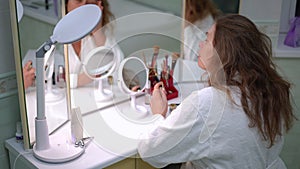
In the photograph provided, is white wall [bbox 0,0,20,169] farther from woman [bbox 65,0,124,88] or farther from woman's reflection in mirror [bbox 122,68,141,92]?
woman's reflection in mirror [bbox 122,68,141,92]

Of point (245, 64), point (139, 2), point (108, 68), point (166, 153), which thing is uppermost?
point (139, 2)

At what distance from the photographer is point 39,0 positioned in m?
1.48

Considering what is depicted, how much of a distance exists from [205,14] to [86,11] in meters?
0.87

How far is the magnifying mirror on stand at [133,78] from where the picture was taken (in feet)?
5.73

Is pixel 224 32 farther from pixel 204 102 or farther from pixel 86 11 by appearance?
pixel 86 11

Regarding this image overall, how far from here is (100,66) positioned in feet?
5.71

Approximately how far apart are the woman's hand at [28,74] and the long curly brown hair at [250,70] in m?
0.67

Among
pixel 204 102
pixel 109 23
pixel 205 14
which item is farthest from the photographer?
pixel 205 14

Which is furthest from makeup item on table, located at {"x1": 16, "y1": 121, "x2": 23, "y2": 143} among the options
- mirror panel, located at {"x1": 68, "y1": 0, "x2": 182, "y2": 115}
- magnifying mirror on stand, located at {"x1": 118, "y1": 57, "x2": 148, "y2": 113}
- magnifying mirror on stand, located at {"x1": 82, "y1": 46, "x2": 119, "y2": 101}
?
magnifying mirror on stand, located at {"x1": 118, "y1": 57, "x2": 148, "y2": 113}

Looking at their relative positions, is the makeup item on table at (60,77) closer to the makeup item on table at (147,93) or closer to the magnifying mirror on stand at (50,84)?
the magnifying mirror on stand at (50,84)

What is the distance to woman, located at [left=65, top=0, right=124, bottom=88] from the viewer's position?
1657mm

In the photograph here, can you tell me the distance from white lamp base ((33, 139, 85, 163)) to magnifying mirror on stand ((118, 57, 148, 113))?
33 cm

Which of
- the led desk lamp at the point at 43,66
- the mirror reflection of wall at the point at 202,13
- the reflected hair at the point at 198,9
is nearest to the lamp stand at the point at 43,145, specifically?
the led desk lamp at the point at 43,66

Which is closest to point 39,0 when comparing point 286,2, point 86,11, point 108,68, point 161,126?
point 86,11
